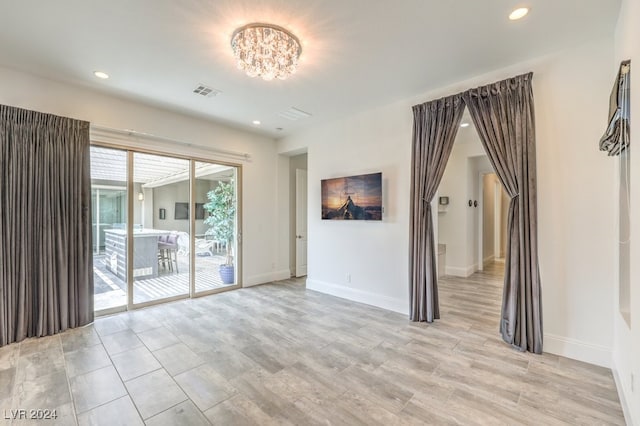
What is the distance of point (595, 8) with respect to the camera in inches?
84.8

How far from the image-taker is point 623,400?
1995 mm

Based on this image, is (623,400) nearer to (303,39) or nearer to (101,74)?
(303,39)

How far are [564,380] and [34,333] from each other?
214 inches

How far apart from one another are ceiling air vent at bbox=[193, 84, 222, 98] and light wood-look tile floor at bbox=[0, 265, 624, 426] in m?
3.10

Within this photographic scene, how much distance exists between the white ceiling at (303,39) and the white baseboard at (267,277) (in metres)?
3.47

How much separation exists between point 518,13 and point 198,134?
14.7 ft

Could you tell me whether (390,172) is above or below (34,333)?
above

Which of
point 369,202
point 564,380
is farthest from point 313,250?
point 564,380

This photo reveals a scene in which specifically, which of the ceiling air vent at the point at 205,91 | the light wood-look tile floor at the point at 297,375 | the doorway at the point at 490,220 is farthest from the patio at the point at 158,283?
the doorway at the point at 490,220

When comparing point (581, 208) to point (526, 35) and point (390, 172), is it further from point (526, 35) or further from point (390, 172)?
point (390, 172)

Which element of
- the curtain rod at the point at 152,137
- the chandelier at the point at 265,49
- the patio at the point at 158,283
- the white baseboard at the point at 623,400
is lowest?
the white baseboard at the point at 623,400

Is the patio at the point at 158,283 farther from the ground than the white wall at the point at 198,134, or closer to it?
closer to it

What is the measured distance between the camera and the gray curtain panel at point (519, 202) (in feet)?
8.98

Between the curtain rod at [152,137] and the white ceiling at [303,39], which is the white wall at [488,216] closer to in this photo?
the white ceiling at [303,39]
